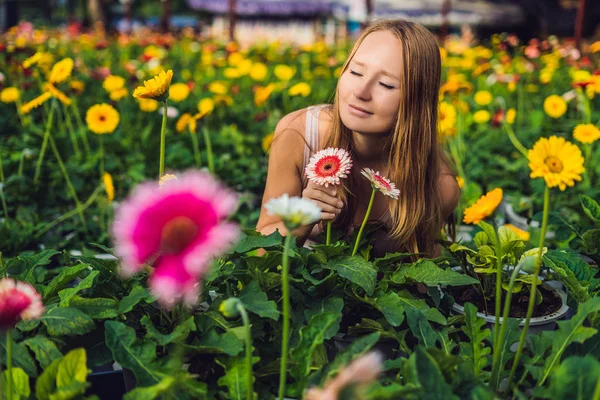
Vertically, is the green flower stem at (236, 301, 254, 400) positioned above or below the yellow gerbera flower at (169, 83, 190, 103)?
above

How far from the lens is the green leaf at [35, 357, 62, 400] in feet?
2.88

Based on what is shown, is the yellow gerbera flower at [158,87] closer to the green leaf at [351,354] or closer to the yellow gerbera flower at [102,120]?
the green leaf at [351,354]

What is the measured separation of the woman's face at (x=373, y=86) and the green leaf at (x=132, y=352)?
2.12 feet

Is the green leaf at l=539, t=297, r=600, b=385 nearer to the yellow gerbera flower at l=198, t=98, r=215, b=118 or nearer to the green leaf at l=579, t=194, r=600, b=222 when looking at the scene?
the green leaf at l=579, t=194, r=600, b=222

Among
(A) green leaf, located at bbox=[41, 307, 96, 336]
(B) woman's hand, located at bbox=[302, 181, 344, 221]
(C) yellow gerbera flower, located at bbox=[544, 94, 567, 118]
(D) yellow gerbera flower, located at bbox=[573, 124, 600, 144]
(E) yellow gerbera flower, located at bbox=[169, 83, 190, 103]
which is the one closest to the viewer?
(A) green leaf, located at bbox=[41, 307, 96, 336]

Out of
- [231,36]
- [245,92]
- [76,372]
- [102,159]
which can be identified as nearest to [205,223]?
[76,372]

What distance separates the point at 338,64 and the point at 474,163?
81.3 inches

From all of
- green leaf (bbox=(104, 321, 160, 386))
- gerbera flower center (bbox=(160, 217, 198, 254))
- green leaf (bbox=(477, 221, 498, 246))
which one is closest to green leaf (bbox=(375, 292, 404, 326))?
green leaf (bbox=(477, 221, 498, 246))

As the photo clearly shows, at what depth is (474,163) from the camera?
118 inches

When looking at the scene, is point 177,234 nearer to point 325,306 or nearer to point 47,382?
point 47,382

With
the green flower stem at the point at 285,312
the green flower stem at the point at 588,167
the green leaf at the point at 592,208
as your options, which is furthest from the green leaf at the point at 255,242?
the green flower stem at the point at 588,167

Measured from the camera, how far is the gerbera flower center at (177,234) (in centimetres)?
67

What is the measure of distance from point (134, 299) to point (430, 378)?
0.48 metres

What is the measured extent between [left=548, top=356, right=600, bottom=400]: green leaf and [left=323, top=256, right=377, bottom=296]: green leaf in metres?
0.38
